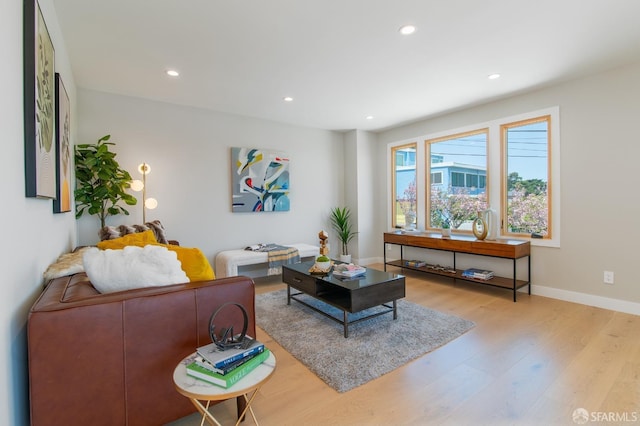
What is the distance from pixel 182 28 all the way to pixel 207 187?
2.38 metres

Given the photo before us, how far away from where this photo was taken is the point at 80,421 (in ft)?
4.09

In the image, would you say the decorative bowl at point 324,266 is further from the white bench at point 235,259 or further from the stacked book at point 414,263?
the stacked book at point 414,263

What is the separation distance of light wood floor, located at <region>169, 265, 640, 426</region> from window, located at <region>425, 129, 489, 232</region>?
6.48ft

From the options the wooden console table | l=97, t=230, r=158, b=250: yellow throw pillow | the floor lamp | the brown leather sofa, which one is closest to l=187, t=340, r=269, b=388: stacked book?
the brown leather sofa

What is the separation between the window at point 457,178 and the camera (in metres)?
4.40

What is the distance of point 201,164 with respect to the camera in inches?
173

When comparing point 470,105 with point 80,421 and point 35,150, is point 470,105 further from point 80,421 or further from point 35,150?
point 80,421

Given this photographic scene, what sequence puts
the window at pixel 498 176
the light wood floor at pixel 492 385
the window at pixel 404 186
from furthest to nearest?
the window at pixel 404 186 < the window at pixel 498 176 < the light wood floor at pixel 492 385

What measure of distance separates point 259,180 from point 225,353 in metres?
3.80

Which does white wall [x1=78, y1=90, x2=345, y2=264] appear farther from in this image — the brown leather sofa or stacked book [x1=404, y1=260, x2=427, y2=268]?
the brown leather sofa

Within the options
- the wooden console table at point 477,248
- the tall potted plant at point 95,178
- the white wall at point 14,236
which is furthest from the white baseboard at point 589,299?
the tall potted plant at point 95,178

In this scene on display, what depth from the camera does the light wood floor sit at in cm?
168

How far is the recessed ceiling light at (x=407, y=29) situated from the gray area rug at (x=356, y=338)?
252cm

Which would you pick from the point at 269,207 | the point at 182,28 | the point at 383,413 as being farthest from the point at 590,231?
the point at 182,28
